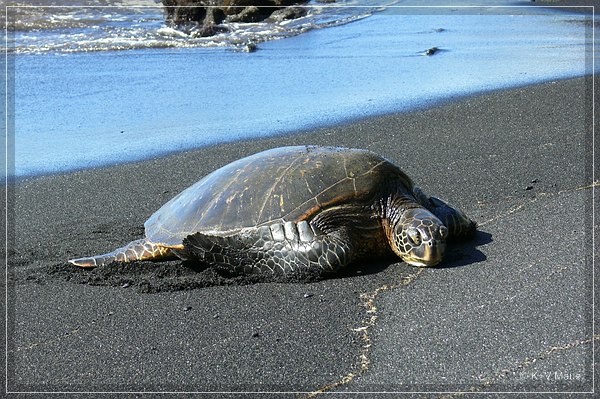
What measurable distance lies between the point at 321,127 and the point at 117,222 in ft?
9.08

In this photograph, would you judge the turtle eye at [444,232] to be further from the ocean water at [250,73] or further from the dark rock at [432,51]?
the dark rock at [432,51]

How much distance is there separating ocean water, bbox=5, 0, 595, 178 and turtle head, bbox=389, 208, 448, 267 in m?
3.41

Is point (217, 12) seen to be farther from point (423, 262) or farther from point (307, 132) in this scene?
point (423, 262)

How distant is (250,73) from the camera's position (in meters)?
10.5

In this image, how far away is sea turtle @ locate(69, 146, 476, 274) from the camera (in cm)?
438

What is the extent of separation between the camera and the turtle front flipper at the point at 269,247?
4379 mm

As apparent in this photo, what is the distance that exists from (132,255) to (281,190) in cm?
106

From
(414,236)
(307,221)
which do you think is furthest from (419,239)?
(307,221)

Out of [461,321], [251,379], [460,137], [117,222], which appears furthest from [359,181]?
[460,137]

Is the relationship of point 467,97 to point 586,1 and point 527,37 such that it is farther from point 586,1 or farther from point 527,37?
point 586,1

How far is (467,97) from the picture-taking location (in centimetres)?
855

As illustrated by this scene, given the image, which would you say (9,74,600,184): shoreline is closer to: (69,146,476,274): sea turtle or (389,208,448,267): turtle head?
(69,146,476,274): sea turtle

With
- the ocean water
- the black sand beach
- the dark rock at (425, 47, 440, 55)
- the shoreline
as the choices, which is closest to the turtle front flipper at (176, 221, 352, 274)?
the black sand beach

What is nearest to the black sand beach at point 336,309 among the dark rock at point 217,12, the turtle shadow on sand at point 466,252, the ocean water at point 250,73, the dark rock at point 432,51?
the turtle shadow on sand at point 466,252
